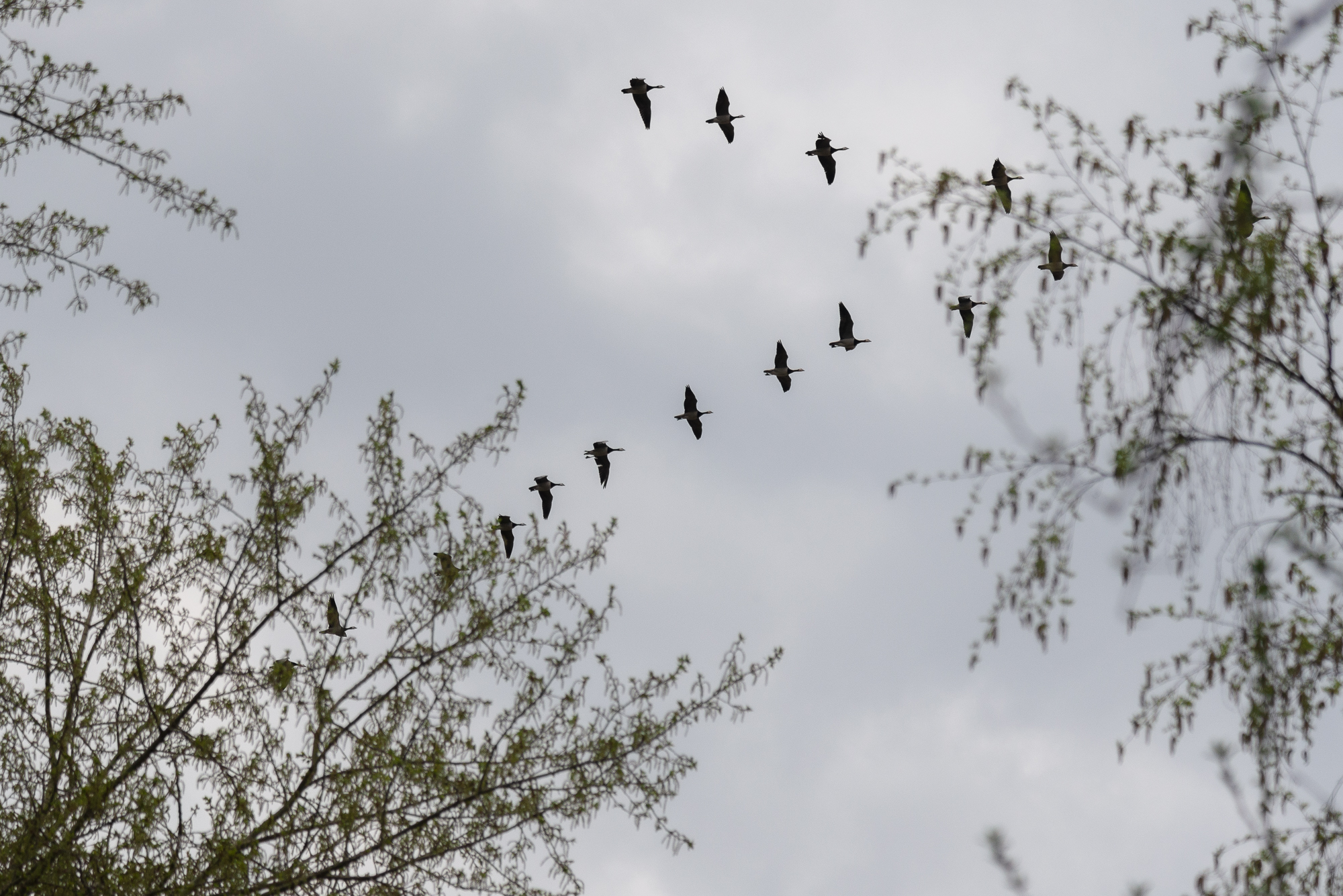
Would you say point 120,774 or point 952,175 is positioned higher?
point 952,175

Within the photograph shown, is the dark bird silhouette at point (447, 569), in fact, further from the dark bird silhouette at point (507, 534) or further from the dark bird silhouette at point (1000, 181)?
the dark bird silhouette at point (1000, 181)

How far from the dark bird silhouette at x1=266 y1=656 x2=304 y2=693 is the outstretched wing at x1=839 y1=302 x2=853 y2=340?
3945 mm

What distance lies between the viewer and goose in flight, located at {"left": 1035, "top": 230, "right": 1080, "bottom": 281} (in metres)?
5.28

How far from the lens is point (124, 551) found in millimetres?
7090

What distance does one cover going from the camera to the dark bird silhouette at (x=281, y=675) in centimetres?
669

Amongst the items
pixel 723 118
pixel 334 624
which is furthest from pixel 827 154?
pixel 334 624

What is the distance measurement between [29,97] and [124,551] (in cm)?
239

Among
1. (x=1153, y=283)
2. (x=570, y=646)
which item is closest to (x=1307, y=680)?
(x=1153, y=283)

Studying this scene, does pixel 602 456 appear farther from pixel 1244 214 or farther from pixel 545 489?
pixel 1244 214

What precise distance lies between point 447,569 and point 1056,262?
352 centimetres

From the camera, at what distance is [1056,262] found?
5.31 metres

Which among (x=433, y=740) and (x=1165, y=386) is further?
(x=433, y=740)

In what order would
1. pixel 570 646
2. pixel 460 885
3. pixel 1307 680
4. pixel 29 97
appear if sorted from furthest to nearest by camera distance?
pixel 570 646, pixel 460 885, pixel 29 97, pixel 1307 680

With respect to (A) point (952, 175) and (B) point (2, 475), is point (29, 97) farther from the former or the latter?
(A) point (952, 175)
